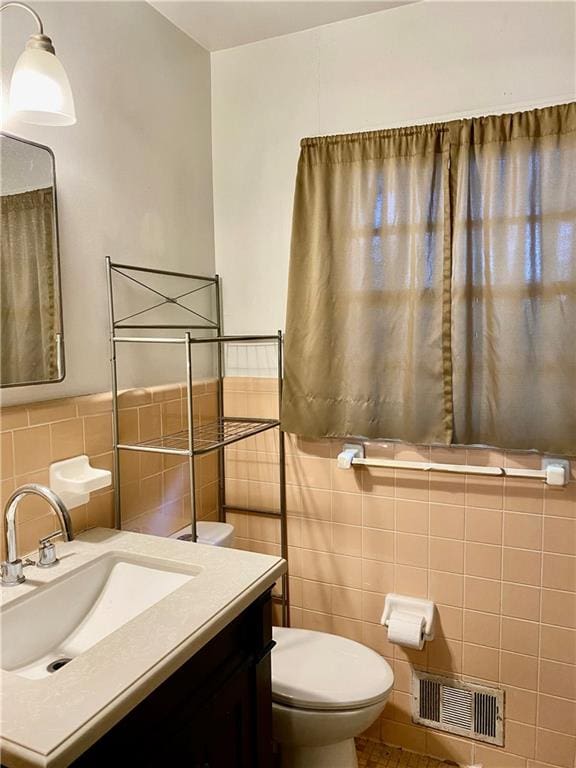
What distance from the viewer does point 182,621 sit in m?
1.07

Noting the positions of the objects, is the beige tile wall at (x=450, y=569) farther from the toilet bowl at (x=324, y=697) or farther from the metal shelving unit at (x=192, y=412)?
the toilet bowl at (x=324, y=697)

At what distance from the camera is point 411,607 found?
1883 millimetres

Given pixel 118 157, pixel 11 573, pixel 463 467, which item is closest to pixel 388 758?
pixel 463 467

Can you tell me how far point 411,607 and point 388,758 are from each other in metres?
0.51

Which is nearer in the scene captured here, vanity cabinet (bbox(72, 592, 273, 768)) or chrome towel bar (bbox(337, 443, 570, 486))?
vanity cabinet (bbox(72, 592, 273, 768))

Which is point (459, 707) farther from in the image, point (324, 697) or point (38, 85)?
point (38, 85)

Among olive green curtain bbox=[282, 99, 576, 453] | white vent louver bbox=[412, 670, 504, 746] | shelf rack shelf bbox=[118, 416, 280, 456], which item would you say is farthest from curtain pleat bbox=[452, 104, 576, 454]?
white vent louver bbox=[412, 670, 504, 746]

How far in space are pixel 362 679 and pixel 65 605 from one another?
0.84 metres

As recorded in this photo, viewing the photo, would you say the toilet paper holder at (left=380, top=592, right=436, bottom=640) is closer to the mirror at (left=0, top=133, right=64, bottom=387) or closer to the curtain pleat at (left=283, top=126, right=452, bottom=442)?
the curtain pleat at (left=283, top=126, right=452, bottom=442)

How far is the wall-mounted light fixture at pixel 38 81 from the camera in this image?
1163 mm

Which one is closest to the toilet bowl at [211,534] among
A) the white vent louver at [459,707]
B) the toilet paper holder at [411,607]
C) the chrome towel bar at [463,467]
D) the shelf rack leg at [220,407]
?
the shelf rack leg at [220,407]

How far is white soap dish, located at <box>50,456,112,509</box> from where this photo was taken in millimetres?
1434

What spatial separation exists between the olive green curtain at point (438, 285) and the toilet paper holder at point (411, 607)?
1.77ft

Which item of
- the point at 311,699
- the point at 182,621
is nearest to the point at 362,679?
the point at 311,699
